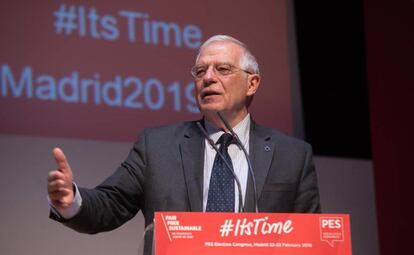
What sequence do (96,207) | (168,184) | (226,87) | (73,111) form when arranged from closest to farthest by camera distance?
1. (96,207)
2. (168,184)
3. (226,87)
4. (73,111)

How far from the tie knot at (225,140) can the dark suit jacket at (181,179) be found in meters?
0.08

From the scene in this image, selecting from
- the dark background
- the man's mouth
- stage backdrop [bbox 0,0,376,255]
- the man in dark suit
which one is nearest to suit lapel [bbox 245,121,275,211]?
the man in dark suit

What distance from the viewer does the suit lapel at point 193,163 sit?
2381 millimetres

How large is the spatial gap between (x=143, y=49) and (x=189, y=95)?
0.38 m

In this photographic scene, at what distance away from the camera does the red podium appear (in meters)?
1.79

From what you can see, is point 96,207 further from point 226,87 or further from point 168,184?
point 226,87

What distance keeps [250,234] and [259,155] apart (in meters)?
0.73

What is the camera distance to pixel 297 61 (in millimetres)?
4660

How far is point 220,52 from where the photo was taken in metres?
2.67

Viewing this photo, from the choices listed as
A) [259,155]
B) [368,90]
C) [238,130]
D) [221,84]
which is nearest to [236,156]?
[259,155]

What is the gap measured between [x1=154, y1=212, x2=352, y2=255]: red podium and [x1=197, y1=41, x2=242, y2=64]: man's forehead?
94 cm

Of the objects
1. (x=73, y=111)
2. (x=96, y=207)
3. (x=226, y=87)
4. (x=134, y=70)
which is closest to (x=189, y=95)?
(x=134, y=70)

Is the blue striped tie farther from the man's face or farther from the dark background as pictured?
the dark background

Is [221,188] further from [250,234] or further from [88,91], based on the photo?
[88,91]
